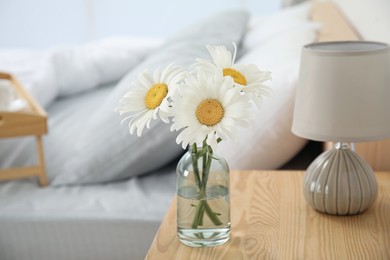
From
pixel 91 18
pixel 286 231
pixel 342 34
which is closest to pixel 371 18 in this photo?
pixel 342 34

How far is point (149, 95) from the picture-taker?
1.13m

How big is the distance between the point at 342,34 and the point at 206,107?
1.21 m

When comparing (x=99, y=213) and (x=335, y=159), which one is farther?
(x=99, y=213)

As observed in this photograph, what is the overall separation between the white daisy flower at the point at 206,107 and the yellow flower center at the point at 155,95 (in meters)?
0.03

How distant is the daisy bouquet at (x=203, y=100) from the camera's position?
1067 mm

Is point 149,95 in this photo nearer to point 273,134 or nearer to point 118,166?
point 273,134

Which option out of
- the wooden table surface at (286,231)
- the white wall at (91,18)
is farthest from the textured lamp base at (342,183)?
the white wall at (91,18)

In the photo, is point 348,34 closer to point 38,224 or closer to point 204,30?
point 204,30

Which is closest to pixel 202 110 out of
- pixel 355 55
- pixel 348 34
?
pixel 355 55

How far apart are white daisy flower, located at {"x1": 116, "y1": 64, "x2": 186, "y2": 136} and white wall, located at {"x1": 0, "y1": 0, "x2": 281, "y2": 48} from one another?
4.57m

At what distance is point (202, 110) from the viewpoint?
1.08 m

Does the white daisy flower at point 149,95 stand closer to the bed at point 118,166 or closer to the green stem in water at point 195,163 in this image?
the green stem in water at point 195,163

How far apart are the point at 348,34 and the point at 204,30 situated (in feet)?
1.69

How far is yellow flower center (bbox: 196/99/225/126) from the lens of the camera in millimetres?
1075
